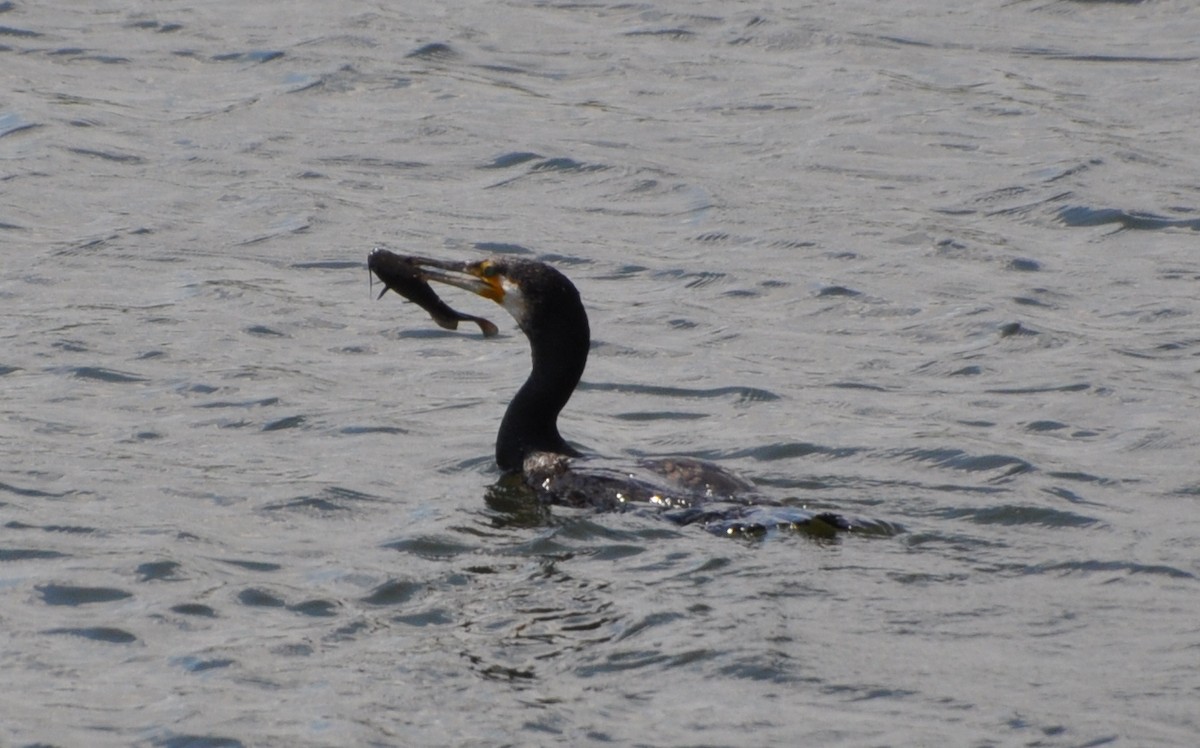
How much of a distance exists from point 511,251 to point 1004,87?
5.27 metres

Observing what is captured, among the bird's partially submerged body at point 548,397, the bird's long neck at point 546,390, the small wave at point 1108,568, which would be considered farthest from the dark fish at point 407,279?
the small wave at point 1108,568

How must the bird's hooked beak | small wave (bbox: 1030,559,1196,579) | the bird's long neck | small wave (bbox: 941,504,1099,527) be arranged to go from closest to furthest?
small wave (bbox: 1030,559,1196,579), small wave (bbox: 941,504,1099,527), the bird's long neck, the bird's hooked beak

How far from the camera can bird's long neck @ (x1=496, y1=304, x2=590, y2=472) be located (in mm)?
8773

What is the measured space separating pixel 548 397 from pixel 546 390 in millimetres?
32

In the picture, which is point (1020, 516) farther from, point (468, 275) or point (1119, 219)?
point (1119, 219)

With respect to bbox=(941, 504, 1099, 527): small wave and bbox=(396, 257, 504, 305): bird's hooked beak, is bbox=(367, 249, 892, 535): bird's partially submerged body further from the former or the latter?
bbox=(941, 504, 1099, 527): small wave

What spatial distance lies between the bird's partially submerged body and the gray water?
0.68ft

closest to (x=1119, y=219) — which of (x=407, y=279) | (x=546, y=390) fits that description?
(x=546, y=390)

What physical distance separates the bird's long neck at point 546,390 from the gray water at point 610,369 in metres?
0.19

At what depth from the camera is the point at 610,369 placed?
34.0 ft

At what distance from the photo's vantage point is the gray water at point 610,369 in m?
6.33

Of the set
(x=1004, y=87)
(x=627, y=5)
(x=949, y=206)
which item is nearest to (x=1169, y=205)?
(x=949, y=206)

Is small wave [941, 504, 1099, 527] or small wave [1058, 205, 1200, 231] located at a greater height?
small wave [1058, 205, 1200, 231]

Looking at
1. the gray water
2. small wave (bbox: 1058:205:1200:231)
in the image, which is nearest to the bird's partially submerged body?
the gray water
